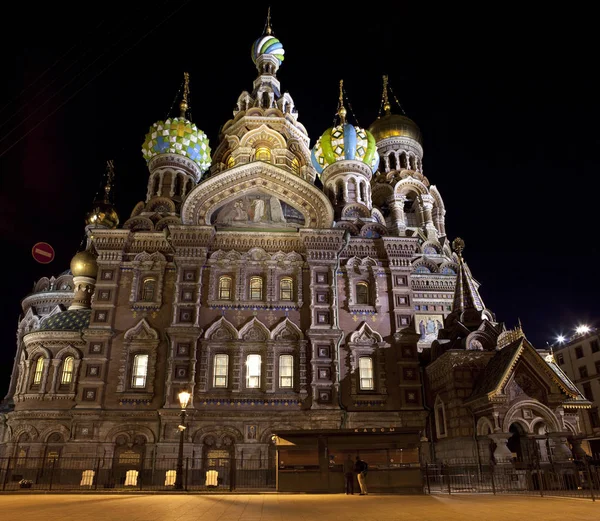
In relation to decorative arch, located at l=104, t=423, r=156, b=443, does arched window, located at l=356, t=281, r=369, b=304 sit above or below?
above

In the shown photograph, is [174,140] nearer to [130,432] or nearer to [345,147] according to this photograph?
[345,147]

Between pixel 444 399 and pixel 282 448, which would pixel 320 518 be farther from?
pixel 444 399

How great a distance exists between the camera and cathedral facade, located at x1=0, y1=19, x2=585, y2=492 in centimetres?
2228

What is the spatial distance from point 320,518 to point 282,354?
15.2 meters

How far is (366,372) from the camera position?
24.3 m

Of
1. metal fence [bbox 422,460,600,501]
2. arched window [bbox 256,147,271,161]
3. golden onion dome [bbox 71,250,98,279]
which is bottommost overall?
metal fence [bbox 422,460,600,501]

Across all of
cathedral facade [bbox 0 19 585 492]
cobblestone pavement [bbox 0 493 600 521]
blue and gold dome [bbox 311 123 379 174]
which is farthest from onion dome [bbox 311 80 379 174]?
cobblestone pavement [bbox 0 493 600 521]

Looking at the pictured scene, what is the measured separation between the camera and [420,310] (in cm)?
3484

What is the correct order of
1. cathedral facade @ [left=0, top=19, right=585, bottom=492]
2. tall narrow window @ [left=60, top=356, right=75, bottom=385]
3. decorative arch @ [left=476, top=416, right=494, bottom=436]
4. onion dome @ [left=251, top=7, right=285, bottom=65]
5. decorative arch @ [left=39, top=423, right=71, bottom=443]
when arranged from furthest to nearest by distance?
onion dome @ [left=251, top=7, right=285, bottom=65], tall narrow window @ [left=60, top=356, right=75, bottom=385], decorative arch @ [left=39, top=423, right=71, bottom=443], cathedral facade @ [left=0, top=19, right=585, bottom=492], decorative arch @ [left=476, top=416, right=494, bottom=436]

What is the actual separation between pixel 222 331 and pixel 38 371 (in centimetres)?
987

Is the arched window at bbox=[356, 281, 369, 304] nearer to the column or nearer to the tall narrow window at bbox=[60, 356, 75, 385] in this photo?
the column

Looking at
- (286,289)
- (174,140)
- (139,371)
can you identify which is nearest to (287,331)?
(286,289)

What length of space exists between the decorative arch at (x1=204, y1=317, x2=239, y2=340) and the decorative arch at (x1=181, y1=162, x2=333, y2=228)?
5.19 m

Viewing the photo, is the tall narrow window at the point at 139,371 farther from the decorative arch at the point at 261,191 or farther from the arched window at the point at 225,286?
the decorative arch at the point at 261,191
